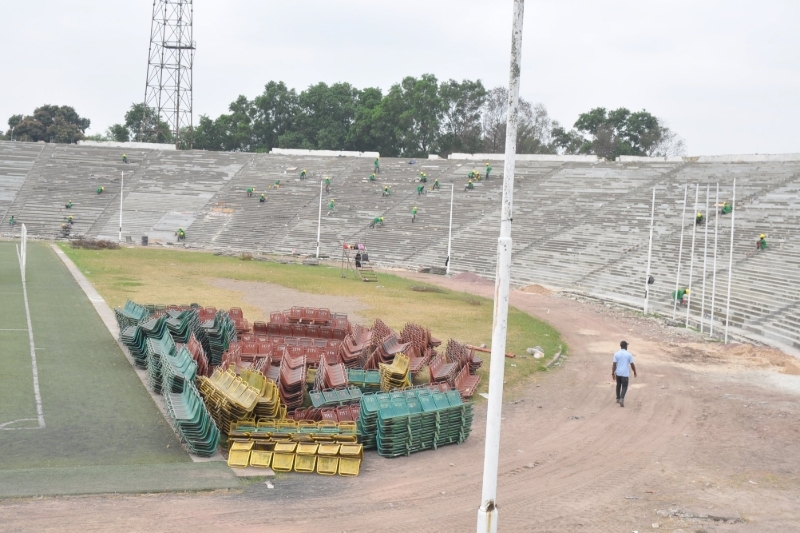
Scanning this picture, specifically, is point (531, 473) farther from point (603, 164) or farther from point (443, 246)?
point (603, 164)

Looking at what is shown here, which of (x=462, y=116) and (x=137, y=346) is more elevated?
(x=462, y=116)

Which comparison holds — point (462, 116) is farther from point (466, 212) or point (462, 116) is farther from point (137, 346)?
point (137, 346)

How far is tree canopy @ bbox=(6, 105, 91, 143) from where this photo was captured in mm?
99188

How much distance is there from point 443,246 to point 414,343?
32.2 m

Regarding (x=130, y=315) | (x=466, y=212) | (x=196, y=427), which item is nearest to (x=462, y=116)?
(x=466, y=212)

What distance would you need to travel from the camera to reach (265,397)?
48.8ft

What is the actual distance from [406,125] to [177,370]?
255 ft

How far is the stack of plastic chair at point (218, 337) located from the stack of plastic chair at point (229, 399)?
534 cm

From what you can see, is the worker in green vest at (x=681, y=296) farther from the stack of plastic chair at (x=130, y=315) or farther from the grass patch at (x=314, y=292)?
the stack of plastic chair at (x=130, y=315)

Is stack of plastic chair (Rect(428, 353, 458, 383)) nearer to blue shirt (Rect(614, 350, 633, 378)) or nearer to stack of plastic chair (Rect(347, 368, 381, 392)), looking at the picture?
stack of plastic chair (Rect(347, 368, 381, 392))

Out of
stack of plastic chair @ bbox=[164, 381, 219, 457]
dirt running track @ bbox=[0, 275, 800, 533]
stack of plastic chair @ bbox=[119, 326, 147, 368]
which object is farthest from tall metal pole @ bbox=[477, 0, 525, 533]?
stack of plastic chair @ bbox=[119, 326, 147, 368]

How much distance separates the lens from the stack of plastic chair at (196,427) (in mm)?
13078

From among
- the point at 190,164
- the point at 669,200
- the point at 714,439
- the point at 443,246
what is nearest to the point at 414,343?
the point at 714,439

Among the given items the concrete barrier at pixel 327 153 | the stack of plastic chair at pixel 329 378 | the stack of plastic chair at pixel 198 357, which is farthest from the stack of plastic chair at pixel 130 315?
the concrete barrier at pixel 327 153
